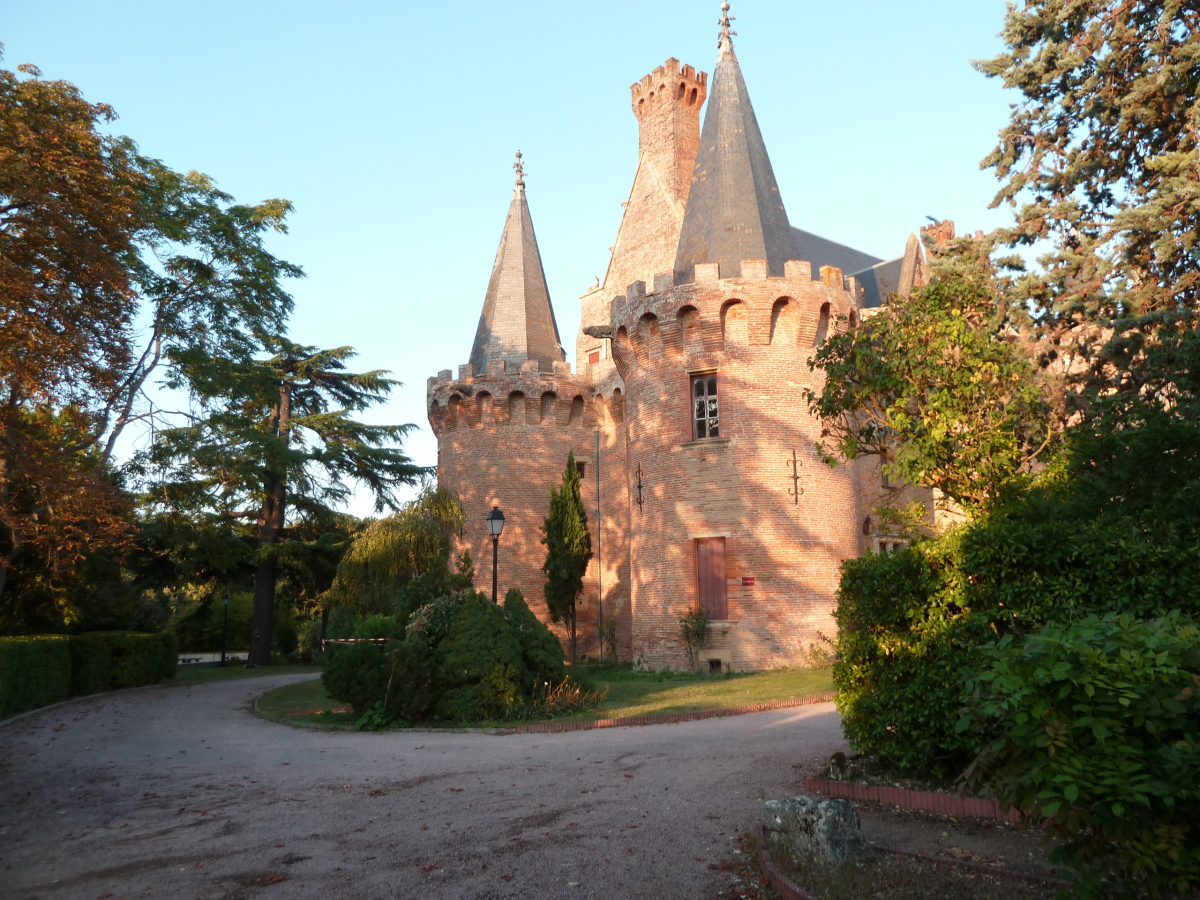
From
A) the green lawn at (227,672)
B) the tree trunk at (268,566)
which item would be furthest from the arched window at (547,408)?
the green lawn at (227,672)

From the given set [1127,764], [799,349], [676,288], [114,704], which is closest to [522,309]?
A: [676,288]

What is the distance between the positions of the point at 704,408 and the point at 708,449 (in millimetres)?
1113

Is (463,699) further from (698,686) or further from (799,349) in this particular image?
(799,349)

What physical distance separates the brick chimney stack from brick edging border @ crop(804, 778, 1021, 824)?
2480cm

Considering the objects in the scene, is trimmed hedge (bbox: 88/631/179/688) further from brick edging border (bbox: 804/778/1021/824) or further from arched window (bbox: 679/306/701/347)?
brick edging border (bbox: 804/778/1021/824)

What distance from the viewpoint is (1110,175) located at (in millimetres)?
12203

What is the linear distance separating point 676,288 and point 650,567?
690cm

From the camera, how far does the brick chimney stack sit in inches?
1168

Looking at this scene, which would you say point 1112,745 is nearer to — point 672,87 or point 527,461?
point 527,461

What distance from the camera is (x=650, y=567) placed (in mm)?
21156

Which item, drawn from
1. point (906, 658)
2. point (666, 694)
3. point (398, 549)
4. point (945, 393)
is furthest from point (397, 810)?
point (398, 549)

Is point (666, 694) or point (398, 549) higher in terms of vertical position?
point (398, 549)

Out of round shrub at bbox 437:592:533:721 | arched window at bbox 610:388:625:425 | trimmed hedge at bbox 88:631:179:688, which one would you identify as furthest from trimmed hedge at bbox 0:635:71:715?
arched window at bbox 610:388:625:425

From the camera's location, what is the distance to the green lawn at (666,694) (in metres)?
13.5
